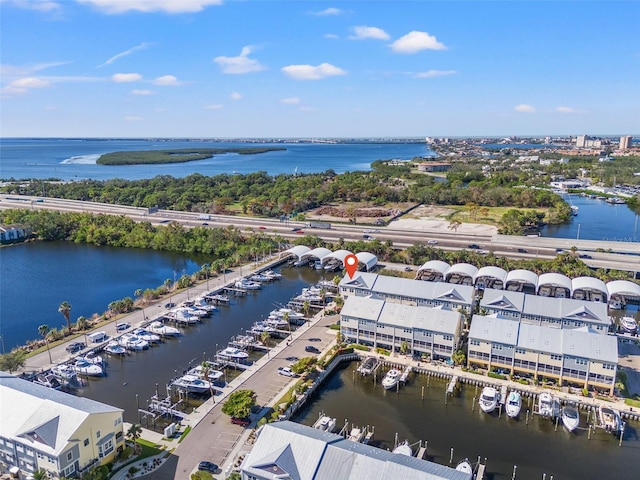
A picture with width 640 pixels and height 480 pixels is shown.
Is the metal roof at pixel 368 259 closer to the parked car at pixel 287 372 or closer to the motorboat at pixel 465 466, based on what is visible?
the parked car at pixel 287 372

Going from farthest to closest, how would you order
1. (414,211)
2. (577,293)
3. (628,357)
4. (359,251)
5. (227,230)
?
1. (414,211)
2. (227,230)
3. (359,251)
4. (577,293)
5. (628,357)

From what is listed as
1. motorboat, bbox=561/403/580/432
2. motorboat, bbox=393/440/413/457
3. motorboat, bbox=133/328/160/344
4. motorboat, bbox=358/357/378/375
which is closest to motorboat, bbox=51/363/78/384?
motorboat, bbox=133/328/160/344

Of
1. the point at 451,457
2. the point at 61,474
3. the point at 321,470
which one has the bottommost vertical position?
the point at 451,457

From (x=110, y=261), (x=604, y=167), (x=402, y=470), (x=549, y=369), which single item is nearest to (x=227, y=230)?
(x=110, y=261)

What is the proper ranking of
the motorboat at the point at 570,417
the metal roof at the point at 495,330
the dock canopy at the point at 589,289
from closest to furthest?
the motorboat at the point at 570,417 < the metal roof at the point at 495,330 < the dock canopy at the point at 589,289

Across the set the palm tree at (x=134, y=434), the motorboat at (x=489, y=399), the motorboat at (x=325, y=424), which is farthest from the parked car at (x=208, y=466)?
the motorboat at (x=489, y=399)

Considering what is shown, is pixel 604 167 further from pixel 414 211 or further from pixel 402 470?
pixel 402 470

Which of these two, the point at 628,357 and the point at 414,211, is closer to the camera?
the point at 628,357
